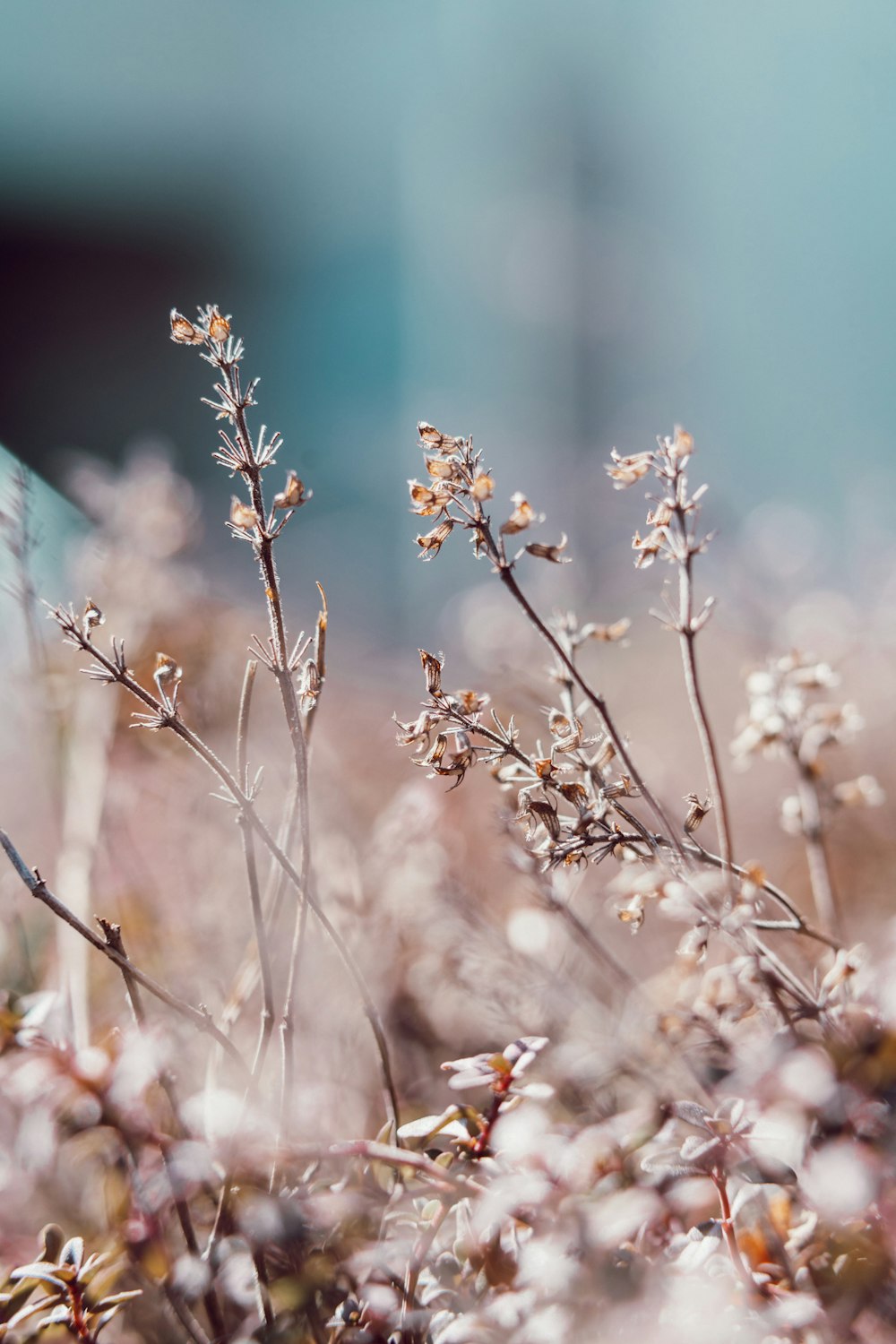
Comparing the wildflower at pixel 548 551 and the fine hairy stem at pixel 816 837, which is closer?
the wildflower at pixel 548 551

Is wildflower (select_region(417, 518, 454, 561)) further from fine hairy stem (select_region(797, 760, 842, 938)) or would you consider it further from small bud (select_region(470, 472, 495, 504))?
fine hairy stem (select_region(797, 760, 842, 938))

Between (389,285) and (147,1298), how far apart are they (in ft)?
22.5

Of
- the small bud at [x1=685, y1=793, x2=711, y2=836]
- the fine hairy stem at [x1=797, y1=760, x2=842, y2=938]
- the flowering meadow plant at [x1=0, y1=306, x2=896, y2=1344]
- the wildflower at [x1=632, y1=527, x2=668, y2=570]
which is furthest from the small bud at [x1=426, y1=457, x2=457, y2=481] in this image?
the fine hairy stem at [x1=797, y1=760, x2=842, y2=938]

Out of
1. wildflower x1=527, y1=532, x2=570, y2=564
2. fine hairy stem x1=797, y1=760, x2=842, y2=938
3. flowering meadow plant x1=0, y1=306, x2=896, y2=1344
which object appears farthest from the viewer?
→ fine hairy stem x1=797, y1=760, x2=842, y2=938

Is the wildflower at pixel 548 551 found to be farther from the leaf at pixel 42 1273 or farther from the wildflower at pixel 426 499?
the leaf at pixel 42 1273

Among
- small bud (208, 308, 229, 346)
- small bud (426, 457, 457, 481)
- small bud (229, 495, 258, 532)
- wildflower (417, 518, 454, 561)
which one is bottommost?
small bud (229, 495, 258, 532)

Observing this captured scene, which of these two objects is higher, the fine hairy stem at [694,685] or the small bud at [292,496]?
the small bud at [292,496]

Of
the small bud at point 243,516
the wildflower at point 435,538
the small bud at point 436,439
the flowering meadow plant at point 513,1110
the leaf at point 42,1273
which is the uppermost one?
the small bud at point 436,439

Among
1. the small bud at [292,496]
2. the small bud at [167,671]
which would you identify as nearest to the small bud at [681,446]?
the small bud at [292,496]

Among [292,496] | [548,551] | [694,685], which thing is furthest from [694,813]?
[292,496]

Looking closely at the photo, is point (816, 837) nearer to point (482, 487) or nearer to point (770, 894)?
point (770, 894)

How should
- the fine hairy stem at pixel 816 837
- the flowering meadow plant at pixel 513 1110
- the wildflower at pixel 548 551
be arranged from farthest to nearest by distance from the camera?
1. the fine hairy stem at pixel 816 837
2. the wildflower at pixel 548 551
3. the flowering meadow plant at pixel 513 1110

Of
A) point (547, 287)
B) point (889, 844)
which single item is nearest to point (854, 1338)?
point (889, 844)

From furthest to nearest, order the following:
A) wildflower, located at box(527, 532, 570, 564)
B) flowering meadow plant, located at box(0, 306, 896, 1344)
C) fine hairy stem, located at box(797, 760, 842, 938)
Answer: fine hairy stem, located at box(797, 760, 842, 938), wildflower, located at box(527, 532, 570, 564), flowering meadow plant, located at box(0, 306, 896, 1344)
